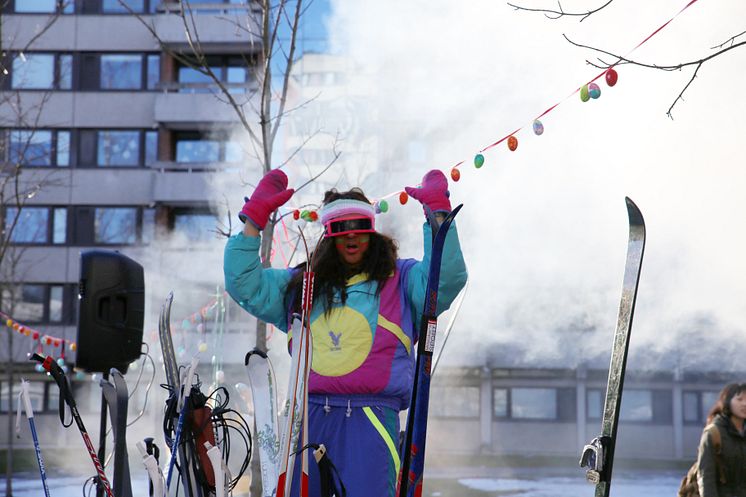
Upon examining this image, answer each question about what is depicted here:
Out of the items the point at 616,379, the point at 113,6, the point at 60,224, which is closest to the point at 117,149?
the point at 60,224

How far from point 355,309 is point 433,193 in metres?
0.46

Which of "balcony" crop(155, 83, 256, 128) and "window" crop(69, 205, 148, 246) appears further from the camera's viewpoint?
"window" crop(69, 205, 148, 246)

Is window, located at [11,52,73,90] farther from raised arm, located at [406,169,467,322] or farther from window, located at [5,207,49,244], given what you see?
raised arm, located at [406,169,467,322]

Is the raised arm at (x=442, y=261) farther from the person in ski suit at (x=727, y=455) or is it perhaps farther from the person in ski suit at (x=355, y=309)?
the person in ski suit at (x=727, y=455)

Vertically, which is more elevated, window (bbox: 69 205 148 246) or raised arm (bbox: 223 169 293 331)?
window (bbox: 69 205 148 246)

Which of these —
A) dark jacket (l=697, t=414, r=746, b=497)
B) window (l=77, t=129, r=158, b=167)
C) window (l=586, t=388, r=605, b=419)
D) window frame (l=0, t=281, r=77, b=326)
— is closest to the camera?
dark jacket (l=697, t=414, r=746, b=497)

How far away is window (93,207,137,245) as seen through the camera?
25.0 m

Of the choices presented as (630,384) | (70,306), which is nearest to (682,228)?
(630,384)

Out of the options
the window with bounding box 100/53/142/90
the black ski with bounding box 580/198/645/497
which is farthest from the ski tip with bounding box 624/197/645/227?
the window with bounding box 100/53/142/90

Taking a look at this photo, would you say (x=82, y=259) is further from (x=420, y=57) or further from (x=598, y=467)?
(x=420, y=57)

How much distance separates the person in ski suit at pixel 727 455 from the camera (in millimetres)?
5062

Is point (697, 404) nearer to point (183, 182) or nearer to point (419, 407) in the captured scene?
point (183, 182)

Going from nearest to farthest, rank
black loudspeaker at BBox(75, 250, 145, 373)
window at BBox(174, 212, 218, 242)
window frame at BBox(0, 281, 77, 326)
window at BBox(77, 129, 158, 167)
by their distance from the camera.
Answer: black loudspeaker at BBox(75, 250, 145, 373), window at BBox(174, 212, 218, 242), window frame at BBox(0, 281, 77, 326), window at BBox(77, 129, 158, 167)

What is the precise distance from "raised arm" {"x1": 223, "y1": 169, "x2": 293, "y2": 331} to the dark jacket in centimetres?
256
